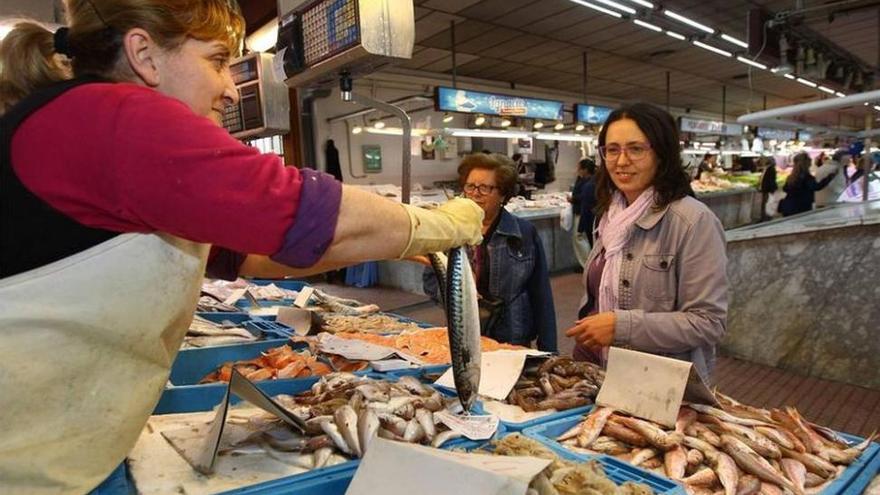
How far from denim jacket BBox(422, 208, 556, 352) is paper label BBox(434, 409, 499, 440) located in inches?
60.9

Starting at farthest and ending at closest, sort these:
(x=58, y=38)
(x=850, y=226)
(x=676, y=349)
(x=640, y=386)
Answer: (x=850, y=226) < (x=676, y=349) < (x=640, y=386) < (x=58, y=38)

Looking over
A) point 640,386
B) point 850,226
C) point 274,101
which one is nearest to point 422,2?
point 274,101

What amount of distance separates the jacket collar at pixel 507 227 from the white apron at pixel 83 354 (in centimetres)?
229

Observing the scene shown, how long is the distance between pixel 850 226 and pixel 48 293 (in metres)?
5.85

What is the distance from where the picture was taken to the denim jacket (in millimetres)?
3266

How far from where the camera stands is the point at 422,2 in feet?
26.8

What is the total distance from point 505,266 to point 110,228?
2432 mm

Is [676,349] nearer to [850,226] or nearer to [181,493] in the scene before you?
[181,493]

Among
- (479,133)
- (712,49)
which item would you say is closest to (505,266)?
(479,133)

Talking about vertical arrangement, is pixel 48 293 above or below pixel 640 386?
above

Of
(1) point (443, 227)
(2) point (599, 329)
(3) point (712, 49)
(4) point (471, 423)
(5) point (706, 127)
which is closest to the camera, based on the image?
(1) point (443, 227)

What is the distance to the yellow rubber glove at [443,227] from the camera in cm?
130

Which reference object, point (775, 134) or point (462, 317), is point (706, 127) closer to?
point (775, 134)

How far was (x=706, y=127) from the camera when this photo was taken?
580 inches
